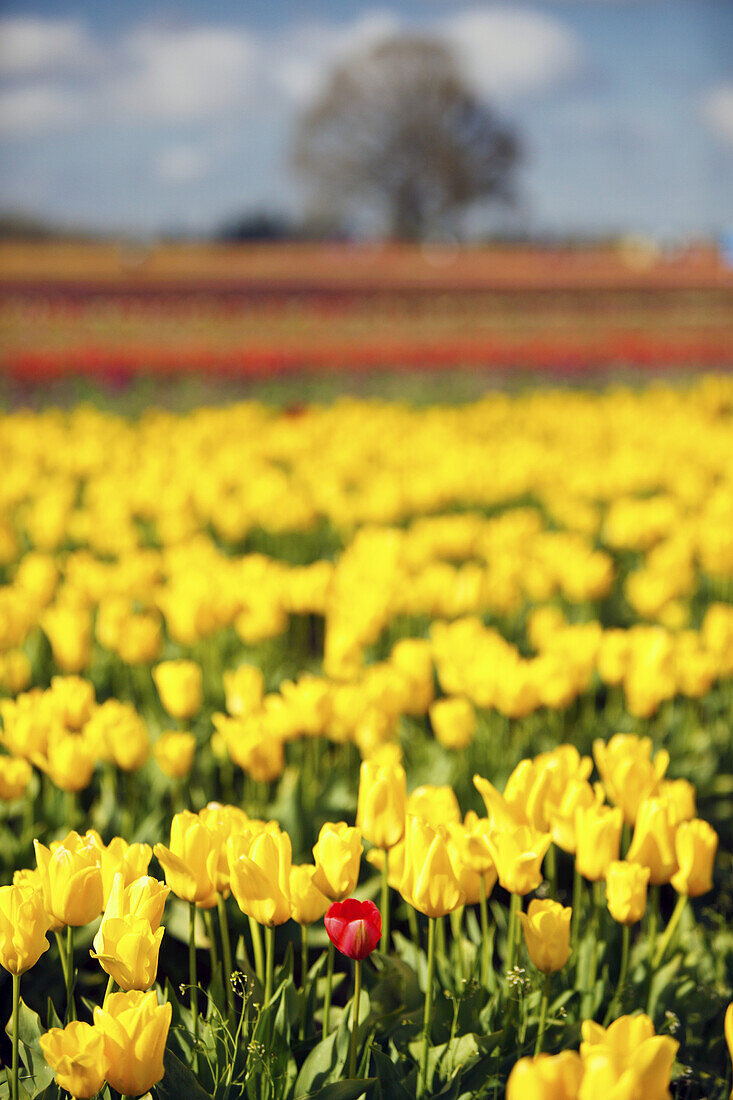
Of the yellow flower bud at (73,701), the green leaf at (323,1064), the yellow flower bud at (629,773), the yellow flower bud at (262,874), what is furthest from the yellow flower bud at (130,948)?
the yellow flower bud at (73,701)

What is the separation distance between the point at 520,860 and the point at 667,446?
13.3 ft

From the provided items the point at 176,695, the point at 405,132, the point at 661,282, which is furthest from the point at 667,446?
the point at 405,132

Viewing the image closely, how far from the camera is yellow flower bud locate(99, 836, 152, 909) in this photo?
1.12 metres

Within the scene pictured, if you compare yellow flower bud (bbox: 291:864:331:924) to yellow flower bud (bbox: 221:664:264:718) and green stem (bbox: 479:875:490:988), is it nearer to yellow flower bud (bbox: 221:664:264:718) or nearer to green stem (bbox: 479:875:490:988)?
green stem (bbox: 479:875:490:988)

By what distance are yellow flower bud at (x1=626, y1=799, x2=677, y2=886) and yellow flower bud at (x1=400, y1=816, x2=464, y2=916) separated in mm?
296

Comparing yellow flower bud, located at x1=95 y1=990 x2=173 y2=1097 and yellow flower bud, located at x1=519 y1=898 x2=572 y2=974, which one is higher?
yellow flower bud, located at x1=95 y1=990 x2=173 y2=1097

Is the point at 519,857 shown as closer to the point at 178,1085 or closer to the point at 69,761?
the point at 178,1085

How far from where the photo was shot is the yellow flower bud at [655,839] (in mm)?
1330

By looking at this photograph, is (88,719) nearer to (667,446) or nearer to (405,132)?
(667,446)

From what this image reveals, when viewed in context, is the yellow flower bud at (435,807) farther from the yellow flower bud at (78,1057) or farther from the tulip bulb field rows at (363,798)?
the yellow flower bud at (78,1057)

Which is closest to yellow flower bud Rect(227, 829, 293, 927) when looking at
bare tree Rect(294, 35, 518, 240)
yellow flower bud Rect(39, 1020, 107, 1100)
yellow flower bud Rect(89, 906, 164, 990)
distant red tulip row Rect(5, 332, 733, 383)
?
yellow flower bud Rect(89, 906, 164, 990)

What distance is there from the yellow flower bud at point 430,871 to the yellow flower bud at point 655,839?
0.30 metres

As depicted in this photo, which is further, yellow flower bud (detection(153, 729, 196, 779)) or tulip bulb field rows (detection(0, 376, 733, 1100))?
yellow flower bud (detection(153, 729, 196, 779))

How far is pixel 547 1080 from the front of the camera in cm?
78
